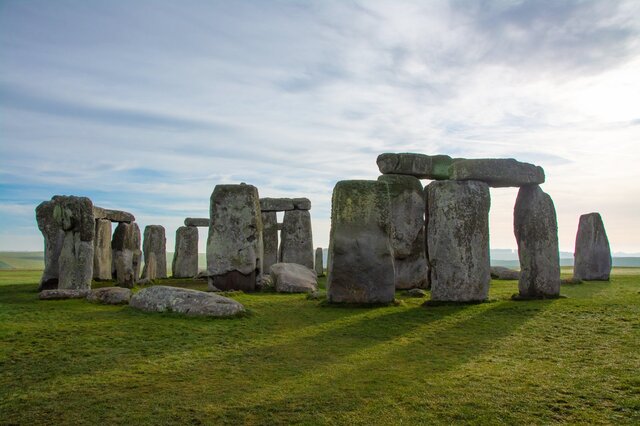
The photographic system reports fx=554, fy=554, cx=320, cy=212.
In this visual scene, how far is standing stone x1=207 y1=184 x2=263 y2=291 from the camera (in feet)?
51.8

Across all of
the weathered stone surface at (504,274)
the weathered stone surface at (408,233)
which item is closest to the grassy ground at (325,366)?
the weathered stone surface at (408,233)

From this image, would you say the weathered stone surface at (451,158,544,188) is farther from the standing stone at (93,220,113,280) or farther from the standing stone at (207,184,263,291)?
the standing stone at (93,220,113,280)

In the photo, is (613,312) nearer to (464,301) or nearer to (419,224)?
(464,301)

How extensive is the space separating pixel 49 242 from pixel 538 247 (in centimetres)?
1326

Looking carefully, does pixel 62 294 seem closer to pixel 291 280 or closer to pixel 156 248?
pixel 291 280

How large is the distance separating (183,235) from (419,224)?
12.5 metres

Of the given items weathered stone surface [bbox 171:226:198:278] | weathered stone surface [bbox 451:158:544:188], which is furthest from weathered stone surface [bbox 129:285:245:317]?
weathered stone surface [bbox 171:226:198:278]

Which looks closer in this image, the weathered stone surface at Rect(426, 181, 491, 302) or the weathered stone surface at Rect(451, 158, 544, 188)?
the weathered stone surface at Rect(426, 181, 491, 302)

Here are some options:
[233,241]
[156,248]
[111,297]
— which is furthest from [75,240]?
Result: [156,248]

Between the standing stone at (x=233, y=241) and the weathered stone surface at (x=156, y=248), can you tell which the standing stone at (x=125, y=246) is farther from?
the standing stone at (x=233, y=241)

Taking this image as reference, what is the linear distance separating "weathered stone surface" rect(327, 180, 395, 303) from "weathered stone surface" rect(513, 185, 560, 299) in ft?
10.9

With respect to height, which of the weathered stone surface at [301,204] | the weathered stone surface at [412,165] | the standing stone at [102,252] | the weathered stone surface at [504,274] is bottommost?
the weathered stone surface at [504,274]

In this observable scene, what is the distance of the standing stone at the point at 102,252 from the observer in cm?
1948

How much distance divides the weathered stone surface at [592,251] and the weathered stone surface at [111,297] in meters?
14.2
